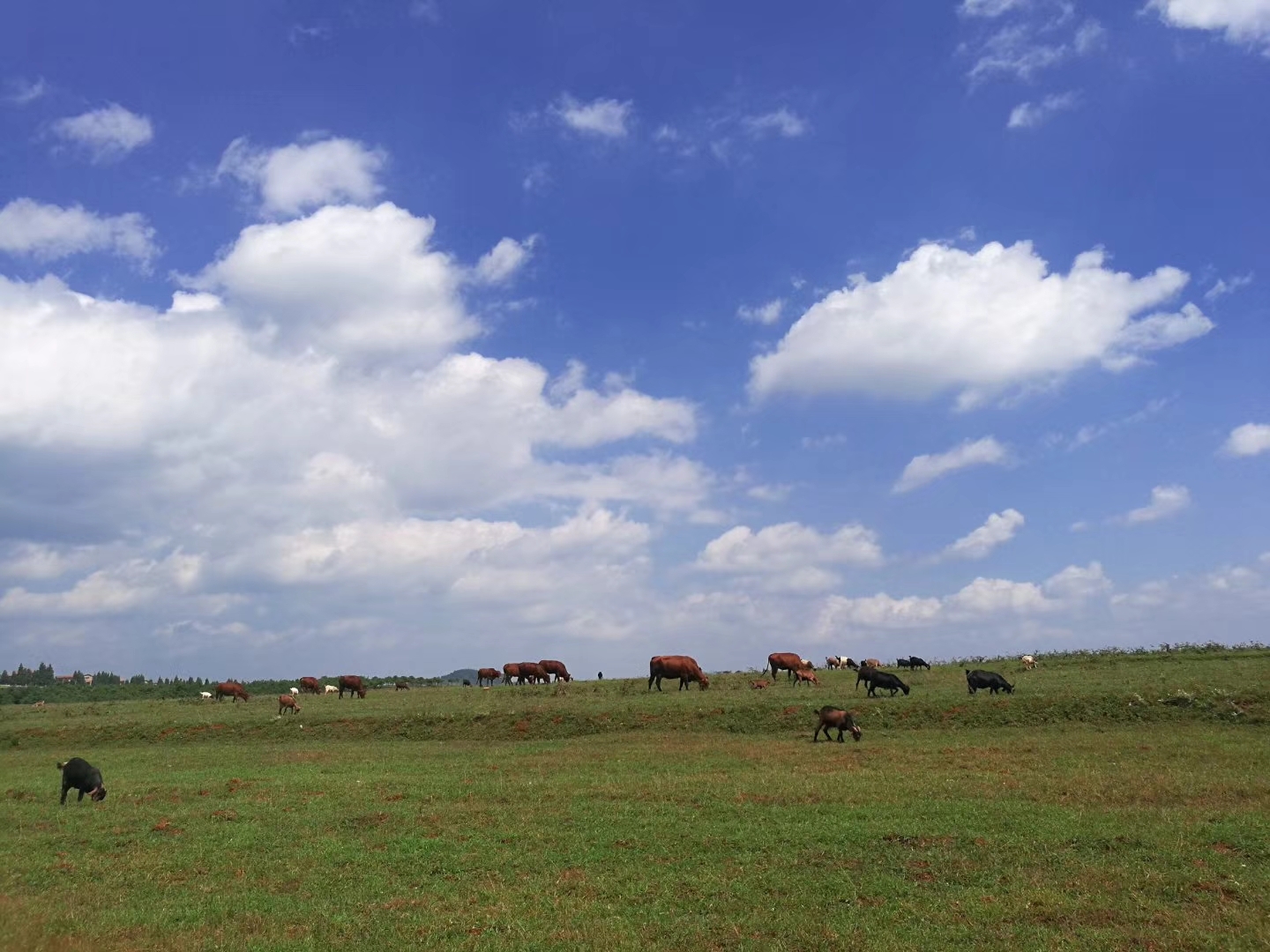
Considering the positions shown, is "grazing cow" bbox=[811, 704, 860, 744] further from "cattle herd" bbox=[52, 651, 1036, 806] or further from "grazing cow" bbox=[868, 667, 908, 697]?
"grazing cow" bbox=[868, 667, 908, 697]

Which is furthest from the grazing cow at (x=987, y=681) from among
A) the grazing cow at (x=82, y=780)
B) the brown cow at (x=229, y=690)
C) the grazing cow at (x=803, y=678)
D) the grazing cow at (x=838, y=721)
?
the brown cow at (x=229, y=690)

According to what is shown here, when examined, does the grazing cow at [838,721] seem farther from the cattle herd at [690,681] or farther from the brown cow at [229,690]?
the brown cow at [229,690]

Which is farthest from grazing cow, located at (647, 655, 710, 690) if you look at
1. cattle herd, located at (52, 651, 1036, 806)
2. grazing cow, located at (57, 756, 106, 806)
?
grazing cow, located at (57, 756, 106, 806)

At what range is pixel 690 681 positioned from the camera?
54.6 m

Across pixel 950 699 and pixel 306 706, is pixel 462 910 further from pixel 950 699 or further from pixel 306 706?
pixel 306 706

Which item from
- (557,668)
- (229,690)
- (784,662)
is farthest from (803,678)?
(229,690)

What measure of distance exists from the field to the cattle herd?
1046mm

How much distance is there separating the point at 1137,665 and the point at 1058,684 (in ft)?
40.9

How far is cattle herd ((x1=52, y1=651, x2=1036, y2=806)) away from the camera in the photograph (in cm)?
2648

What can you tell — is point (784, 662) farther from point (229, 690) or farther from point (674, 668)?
point (229, 690)

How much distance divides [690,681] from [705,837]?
36.3 metres

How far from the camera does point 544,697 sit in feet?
163

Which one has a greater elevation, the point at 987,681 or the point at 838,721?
the point at 987,681

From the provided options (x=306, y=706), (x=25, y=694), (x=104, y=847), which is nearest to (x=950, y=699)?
(x=104, y=847)
